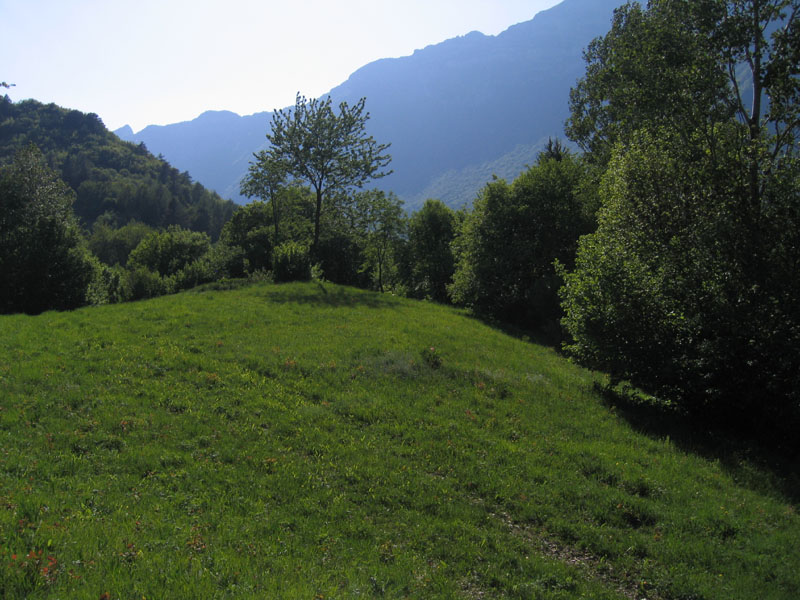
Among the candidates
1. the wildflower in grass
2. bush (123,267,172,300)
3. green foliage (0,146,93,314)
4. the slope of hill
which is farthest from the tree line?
the slope of hill

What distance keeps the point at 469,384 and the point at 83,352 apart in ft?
40.5

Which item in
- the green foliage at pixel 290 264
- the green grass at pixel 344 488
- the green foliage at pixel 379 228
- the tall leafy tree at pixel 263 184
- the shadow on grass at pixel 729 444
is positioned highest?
the tall leafy tree at pixel 263 184

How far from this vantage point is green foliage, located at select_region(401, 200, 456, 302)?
5062cm

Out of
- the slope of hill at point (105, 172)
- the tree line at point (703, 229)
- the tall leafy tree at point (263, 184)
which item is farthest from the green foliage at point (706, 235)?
the slope of hill at point (105, 172)

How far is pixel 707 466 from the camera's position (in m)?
10.5

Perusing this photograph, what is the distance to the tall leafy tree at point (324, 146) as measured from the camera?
3697cm

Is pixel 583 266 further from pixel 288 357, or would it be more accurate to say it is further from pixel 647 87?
pixel 288 357

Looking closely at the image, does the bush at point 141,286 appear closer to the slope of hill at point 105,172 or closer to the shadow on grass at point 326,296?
the shadow on grass at point 326,296

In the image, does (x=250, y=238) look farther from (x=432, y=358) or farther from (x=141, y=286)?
(x=432, y=358)

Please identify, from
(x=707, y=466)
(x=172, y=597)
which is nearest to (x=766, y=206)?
(x=707, y=466)

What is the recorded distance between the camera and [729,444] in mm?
11914

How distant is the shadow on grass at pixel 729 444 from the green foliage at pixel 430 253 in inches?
1412

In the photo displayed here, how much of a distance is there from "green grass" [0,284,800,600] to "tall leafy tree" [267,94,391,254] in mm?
25529

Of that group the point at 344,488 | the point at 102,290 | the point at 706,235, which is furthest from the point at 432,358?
the point at 102,290
